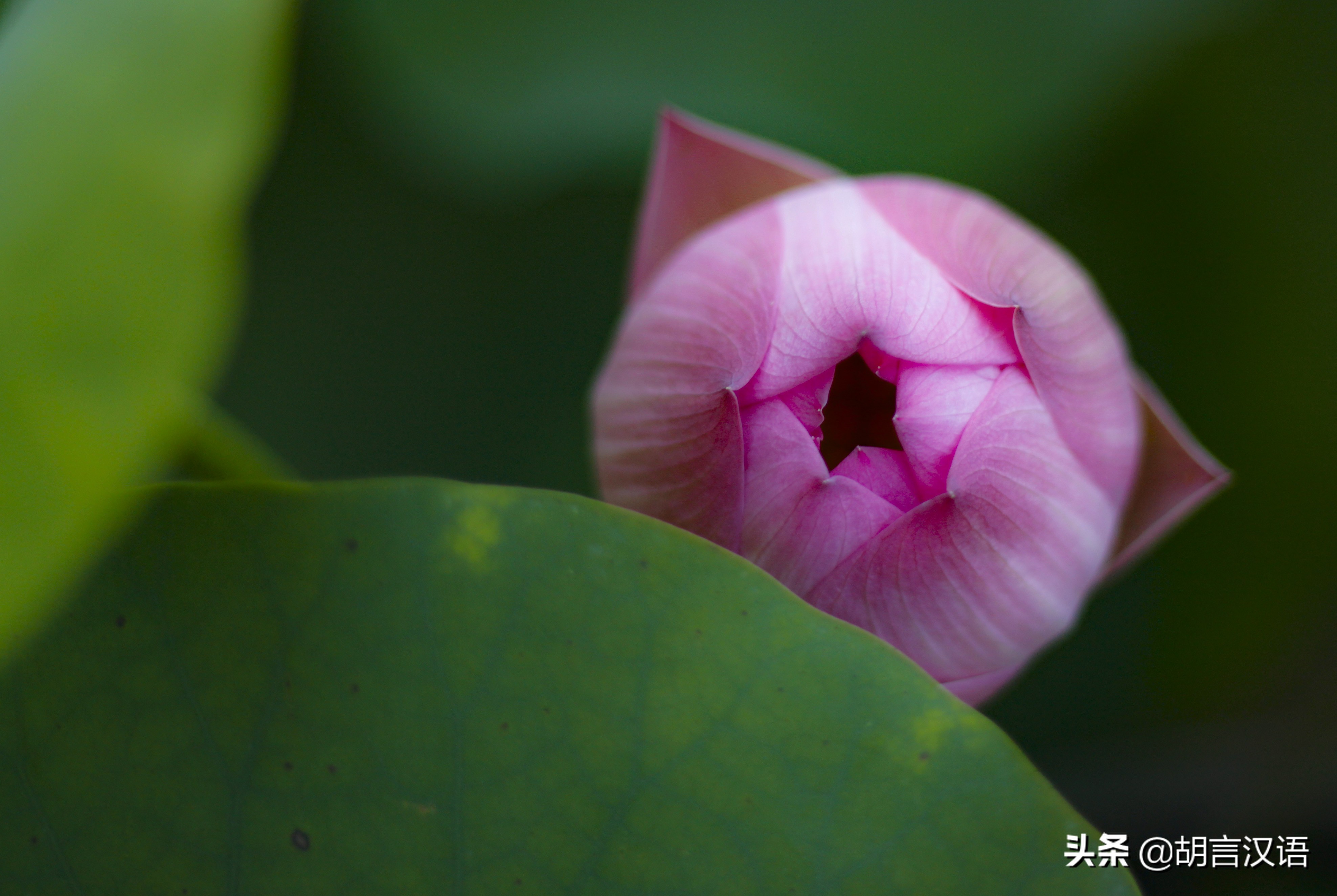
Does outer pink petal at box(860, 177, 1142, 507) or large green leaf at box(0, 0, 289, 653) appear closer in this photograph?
large green leaf at box(0, 0, 289, 653)

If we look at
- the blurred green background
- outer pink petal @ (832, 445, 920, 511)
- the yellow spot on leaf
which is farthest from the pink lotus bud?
the blurred green background

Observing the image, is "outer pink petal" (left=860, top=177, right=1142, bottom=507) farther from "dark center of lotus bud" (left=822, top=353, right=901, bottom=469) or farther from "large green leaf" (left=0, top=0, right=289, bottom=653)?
"large green leaf" (left=0, top=0, right=289, bottom=653)

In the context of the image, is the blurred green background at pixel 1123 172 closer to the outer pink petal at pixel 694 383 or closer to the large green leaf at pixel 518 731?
the outer pink petal at pixel 694 383

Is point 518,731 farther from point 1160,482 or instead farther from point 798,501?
point 1160,482

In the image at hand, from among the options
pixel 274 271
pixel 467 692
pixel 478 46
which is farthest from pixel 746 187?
pixel 274 271

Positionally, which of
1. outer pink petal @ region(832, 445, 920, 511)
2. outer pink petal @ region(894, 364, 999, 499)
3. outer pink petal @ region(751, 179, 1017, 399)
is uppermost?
outer pink petal @ region(751, 179, 1017, 399)

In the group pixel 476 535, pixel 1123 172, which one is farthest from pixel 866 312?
pixel 1123 172
